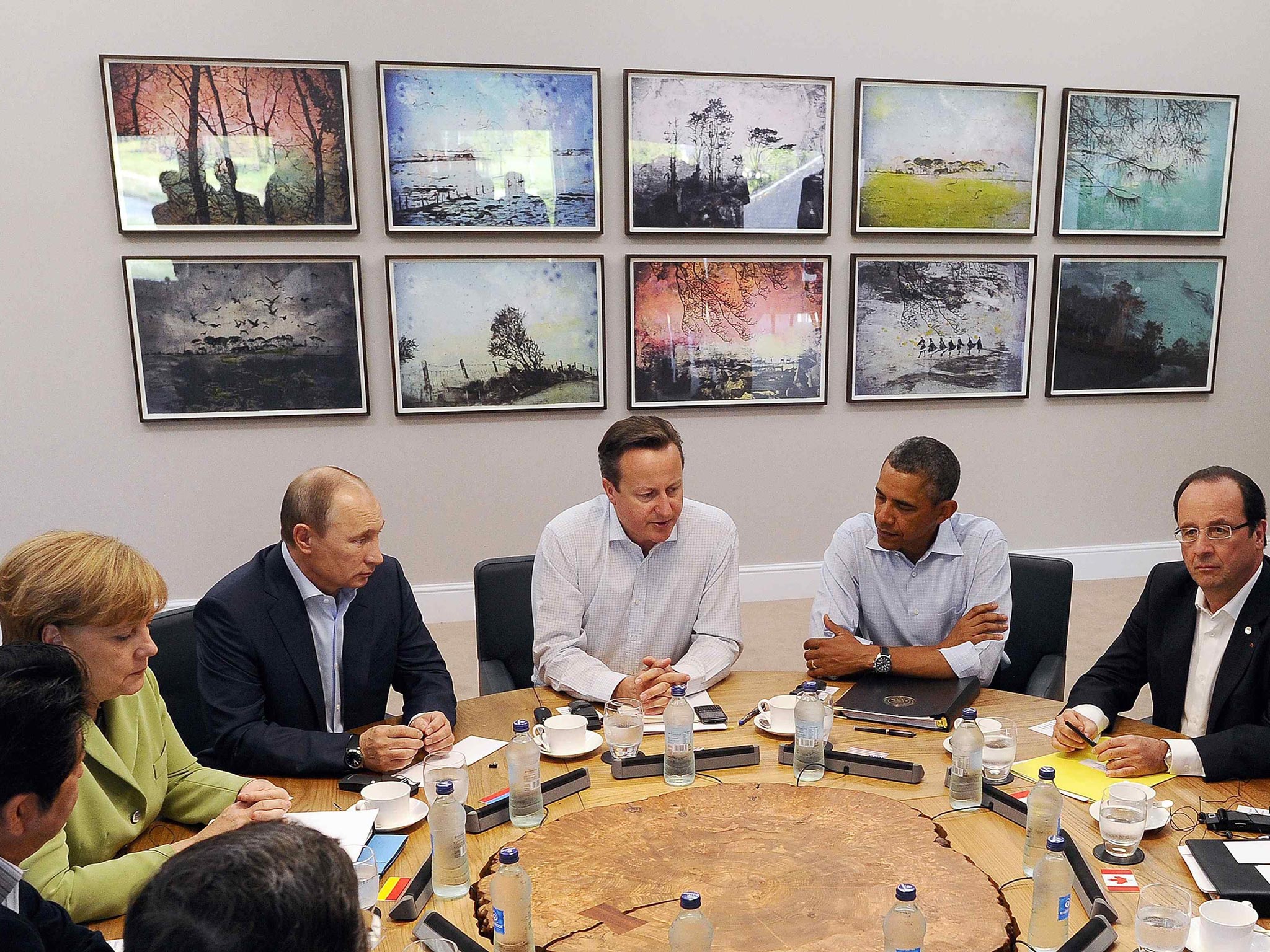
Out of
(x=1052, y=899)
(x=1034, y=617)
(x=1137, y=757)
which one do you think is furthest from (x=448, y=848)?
(x=1034, y=617)

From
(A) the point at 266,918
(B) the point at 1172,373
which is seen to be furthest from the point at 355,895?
(B) the point at 1172,373

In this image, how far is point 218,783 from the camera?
1858 mm

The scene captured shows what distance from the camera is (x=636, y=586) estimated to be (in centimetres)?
272

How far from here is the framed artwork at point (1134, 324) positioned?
17.0 ft

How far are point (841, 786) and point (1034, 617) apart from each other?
1.29 meters

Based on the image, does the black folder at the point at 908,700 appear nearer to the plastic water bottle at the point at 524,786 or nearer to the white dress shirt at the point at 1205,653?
the white dress shirt at the point at 1205,653

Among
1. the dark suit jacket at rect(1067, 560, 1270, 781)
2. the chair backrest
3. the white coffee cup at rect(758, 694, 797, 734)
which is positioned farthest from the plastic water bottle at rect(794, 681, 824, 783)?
the chair backrest

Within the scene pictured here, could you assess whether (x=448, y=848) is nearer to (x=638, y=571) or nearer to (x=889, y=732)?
(x=889, y=732)

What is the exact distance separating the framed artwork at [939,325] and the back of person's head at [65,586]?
4.07 m

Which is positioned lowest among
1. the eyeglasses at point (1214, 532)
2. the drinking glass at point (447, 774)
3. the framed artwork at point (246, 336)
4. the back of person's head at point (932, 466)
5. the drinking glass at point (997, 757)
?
the drinking glass at point (997, 757)

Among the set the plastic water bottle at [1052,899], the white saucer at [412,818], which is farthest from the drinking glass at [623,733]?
the plastic water bottle at [1052,899]

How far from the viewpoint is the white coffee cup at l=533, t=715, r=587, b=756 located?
2.01 meters

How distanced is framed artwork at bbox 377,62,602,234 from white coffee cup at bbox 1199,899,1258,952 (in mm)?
4001

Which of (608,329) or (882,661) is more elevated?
(608,329)
